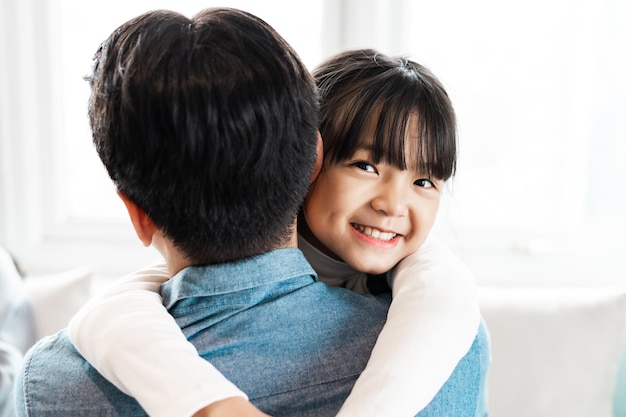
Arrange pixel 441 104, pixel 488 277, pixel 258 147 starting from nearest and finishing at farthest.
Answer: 1. pixel 258 147
2. pixel 441 104
3. pixel 488 277

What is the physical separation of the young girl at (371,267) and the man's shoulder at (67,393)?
1.2 inches

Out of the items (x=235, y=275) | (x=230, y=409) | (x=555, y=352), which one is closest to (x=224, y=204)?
(x=235, y=275)

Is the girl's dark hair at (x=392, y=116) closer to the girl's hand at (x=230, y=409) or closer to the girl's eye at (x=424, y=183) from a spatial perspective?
the girl's eye at (x=424, y=183)

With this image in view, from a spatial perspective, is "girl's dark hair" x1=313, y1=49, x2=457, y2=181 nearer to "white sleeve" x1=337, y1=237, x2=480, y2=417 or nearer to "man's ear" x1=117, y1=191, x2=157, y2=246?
"white sleeve" x1=337, y1=237, x2=480, y2=417

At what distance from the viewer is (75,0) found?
239 centimetres

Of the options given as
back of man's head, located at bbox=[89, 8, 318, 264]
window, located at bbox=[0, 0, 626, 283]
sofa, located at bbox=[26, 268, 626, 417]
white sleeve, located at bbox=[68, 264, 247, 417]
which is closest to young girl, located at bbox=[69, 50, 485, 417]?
white sleeve, located at bbox=[68, 264, 247, 417]

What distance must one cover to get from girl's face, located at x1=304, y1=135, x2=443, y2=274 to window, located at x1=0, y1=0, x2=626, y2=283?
99 centimetres

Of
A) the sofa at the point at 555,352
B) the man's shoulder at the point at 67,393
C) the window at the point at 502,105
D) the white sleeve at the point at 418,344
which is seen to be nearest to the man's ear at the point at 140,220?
the man's shoulder at the point at 67,393

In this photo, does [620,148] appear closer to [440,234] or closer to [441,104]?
[440,234]

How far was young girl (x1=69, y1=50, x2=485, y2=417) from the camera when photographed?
0.76m

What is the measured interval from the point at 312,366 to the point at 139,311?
0.20 m

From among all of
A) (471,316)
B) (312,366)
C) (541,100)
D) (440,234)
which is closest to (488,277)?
(440,234)

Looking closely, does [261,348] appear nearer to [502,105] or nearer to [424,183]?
[424,183]

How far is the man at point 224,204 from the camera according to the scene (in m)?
0.75
